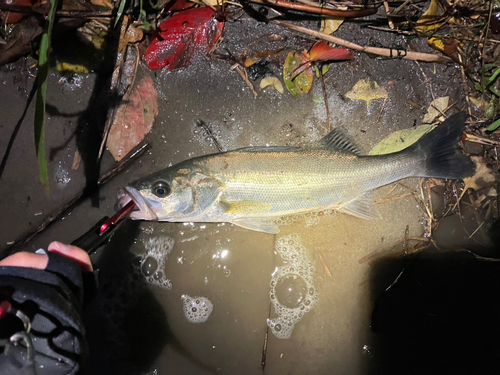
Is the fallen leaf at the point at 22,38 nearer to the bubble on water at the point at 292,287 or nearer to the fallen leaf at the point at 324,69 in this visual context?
the fallen leaf at the point at 324,69

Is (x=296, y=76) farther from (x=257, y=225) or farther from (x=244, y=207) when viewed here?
(x=257, y=225)

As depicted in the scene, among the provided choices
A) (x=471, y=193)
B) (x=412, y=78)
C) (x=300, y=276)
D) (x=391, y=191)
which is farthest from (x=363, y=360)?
(x=412, y=78)

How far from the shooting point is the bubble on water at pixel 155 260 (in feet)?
9.32

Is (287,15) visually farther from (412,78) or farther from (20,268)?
(20,268)

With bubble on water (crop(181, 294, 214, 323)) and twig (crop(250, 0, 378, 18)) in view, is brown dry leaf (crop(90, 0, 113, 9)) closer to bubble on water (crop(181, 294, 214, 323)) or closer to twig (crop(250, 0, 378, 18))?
twig (crop(250, 0, 378, 18))

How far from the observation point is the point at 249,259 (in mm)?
2863

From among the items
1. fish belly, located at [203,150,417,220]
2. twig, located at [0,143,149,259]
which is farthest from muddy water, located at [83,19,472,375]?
fish belly, located at [203,150,417,220]

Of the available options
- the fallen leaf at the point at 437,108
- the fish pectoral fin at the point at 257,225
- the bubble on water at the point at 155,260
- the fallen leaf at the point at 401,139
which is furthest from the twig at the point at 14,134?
the fallen leaf at the point at 437,108

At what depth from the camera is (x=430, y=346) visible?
2916 mm

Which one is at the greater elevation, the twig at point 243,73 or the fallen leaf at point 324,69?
the twig at point 243,73

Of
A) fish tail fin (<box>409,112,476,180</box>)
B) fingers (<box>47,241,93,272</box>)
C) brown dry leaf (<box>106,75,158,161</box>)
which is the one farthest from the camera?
brown dry leaf (<box>106,75,158,161</box>)

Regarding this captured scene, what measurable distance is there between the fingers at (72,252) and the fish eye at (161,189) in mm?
780

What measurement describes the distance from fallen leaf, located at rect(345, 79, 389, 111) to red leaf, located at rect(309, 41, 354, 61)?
308 millimetres

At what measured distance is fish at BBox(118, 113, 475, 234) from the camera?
250 centimetres
